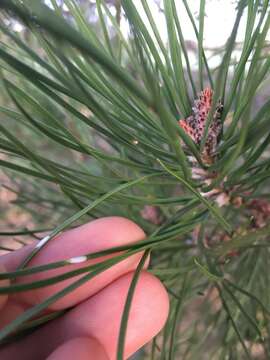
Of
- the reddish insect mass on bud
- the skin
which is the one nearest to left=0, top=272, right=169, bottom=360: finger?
the skin

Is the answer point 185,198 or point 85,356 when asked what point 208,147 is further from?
point 85,356

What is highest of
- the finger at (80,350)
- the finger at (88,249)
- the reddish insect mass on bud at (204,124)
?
the reddish insect mass on bud at (204,124)

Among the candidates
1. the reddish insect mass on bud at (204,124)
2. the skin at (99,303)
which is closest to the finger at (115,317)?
the skin at (99,303)

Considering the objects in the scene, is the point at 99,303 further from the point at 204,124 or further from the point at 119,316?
the point at 204,124

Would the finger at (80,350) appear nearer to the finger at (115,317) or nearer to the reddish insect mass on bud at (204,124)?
the finger at (115,317)

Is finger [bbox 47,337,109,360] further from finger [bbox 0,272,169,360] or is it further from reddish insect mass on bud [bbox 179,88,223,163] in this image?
reddish insect mass on bud [bbox 179,88,223,163]

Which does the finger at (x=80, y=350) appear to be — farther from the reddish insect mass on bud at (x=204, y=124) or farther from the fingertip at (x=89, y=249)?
the reddish insect mass on bud at (x=204, y=124)

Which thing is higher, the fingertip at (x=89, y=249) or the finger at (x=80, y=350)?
the fingertip at (x=89, y=249)

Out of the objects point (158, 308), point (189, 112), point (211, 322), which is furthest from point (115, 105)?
point (211, 322)
